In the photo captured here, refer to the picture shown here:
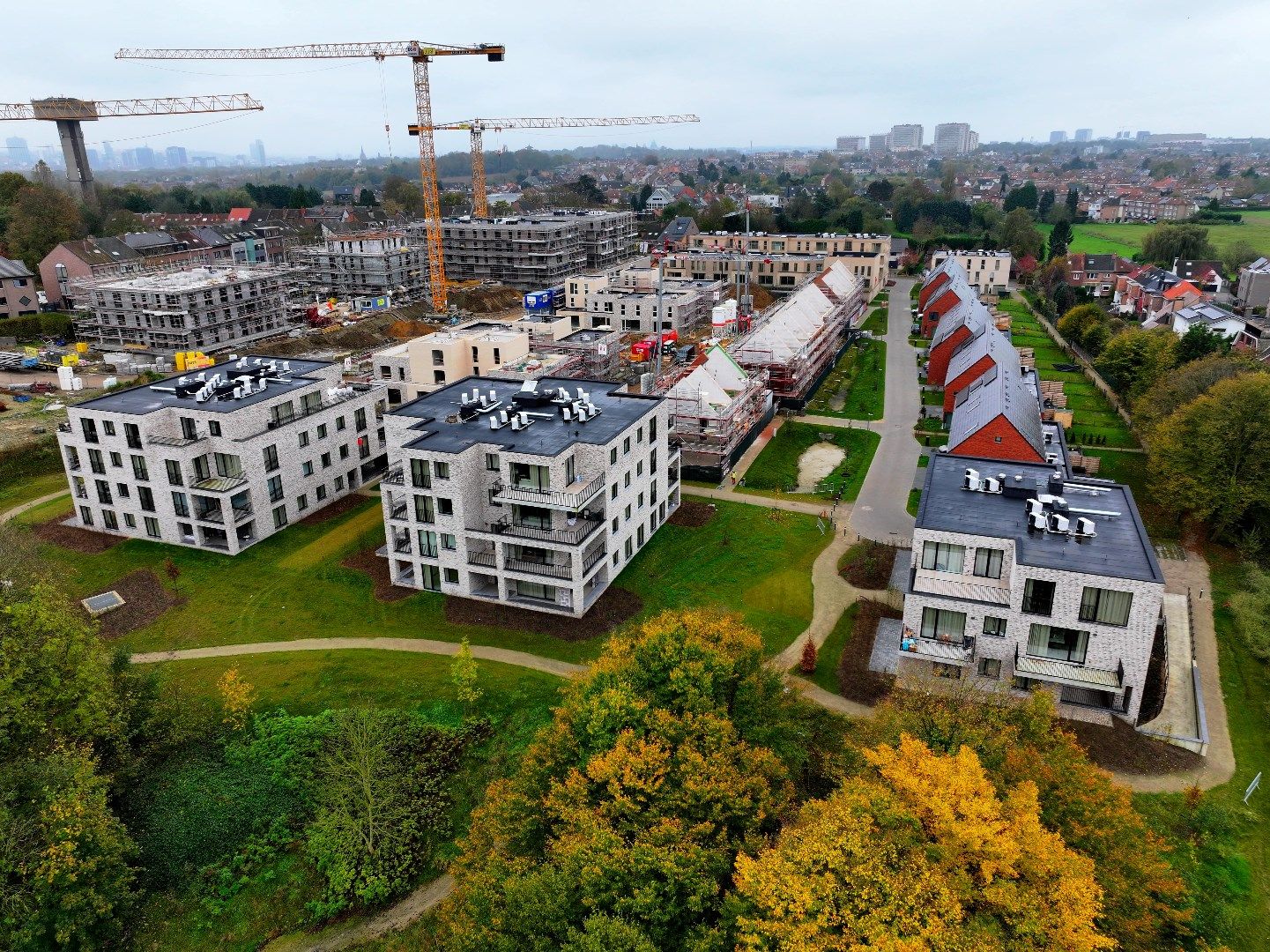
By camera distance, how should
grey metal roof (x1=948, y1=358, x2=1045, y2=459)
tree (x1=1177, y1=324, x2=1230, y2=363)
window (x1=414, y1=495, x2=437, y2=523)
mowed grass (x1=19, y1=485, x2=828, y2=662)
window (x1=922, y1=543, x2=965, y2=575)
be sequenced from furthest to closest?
tree (x1=1177, y1=324, x2=1230, y2=363) → grey metal roof (x1=948, y1=358, x2=1045, y2=459) → window (x1=414, y1=495, x2=437, y2=523) → mowed grass (x1=19, y1=485, x2=828, y2=662) → window (x1=922, y1=543, x2=965, y2=575)

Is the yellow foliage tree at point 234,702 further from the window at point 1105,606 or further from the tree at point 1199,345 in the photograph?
the tree at point 1199,345

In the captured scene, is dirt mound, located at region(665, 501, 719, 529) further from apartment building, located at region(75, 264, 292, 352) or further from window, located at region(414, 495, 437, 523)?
apartment building, located at region(75, 264, 292, 352)

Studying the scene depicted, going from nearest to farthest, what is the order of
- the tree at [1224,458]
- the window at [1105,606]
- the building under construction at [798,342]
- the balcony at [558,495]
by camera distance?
the window at [1105,606] → the balcony at [558,495] → the tree at [1224,458] → the building under construction at [798,342]

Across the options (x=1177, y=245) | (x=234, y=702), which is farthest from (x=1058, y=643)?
(x=1177, y=245)

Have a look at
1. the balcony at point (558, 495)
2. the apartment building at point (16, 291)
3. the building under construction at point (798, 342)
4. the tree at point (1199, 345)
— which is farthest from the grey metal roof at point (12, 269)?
the tree at point (1199, 345)

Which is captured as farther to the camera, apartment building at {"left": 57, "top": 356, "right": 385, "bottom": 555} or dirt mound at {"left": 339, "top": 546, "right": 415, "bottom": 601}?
apartment building at {"left": 57, "top": 356, "right": 385, "bottom": 555}

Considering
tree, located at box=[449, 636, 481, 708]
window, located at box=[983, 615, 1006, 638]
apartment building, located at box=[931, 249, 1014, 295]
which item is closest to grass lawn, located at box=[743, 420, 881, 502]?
window, located at box=[983, 615, 1006, 638]
